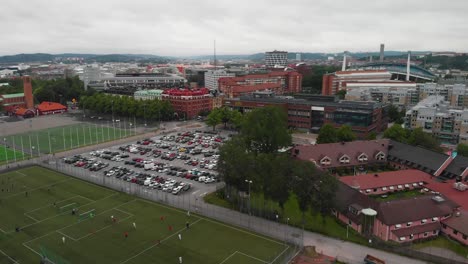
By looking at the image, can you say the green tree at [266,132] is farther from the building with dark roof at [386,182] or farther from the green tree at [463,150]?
the green tree at [463,150]

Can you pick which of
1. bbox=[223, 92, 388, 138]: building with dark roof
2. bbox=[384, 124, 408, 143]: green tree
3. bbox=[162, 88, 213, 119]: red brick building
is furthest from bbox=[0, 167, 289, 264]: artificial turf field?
bbox=[162, 88, 213, 119]: red brick building

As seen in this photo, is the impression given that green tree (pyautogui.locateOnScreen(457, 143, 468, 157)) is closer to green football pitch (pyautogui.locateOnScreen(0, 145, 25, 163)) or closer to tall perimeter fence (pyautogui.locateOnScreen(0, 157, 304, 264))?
tall perimeter fence (pyautogui.locateOnScreen(0, 157, 304, 264))

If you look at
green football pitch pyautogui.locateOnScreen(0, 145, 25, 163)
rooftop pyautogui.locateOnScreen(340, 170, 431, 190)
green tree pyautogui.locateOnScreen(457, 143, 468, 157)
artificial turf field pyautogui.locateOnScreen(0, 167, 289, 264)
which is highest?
green tree pyautogui.locateOnScreen(457, 143, 468, 157)

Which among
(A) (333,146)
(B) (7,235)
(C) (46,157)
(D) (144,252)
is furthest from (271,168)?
(C) (46,157)

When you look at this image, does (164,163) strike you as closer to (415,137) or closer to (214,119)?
(214,119)

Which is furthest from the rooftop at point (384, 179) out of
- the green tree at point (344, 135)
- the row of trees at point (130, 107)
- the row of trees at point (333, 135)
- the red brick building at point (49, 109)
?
the red brick building at point (49, 109)

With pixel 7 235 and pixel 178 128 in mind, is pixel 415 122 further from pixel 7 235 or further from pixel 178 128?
pixel 7 235
